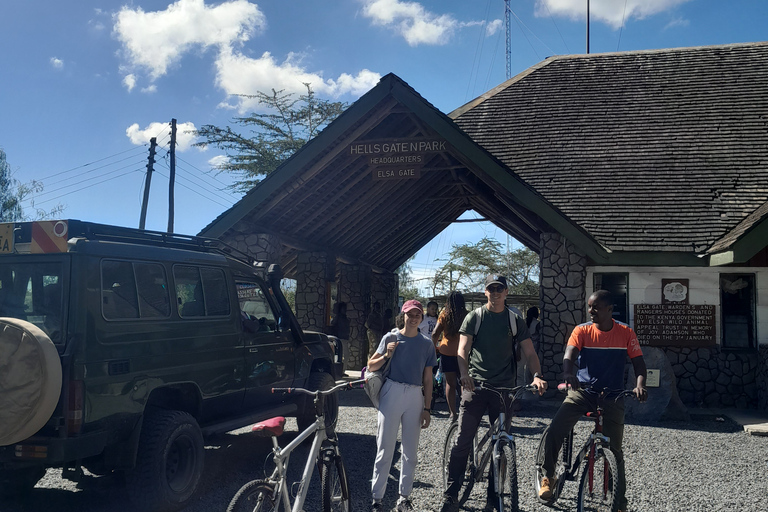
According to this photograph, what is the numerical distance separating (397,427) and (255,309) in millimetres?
2748

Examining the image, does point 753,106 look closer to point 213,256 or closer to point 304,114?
point 213,256

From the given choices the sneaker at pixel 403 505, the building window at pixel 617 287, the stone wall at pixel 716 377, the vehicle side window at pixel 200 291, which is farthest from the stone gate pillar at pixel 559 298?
the sneaker at pixel 403 505

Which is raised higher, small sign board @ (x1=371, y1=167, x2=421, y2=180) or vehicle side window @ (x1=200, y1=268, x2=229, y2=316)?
small sign board @ (x1=371, y1=167, x2=421, y2=180)

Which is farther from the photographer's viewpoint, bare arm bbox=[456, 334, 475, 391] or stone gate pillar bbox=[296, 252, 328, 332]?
stone gate pillar bbox=[296, 252, 328, 332]

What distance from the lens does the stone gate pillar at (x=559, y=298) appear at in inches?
483

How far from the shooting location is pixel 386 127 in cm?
1288

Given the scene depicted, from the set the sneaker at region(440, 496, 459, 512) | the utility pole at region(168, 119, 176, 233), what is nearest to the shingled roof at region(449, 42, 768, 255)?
the sneaker at region(440, 496, 459, 512)

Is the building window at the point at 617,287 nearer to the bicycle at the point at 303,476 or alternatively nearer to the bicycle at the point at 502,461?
the bicycle at the point at 502,461

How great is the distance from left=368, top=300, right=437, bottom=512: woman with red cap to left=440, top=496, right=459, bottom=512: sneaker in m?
0.30

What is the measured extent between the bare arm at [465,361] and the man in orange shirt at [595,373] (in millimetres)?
782

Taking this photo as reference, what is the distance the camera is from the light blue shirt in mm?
5336

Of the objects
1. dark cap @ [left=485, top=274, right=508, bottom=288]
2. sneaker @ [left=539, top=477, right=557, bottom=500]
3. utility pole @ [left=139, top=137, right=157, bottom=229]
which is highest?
utility pole @ [left=139, top=137, right=157, bottom=229]

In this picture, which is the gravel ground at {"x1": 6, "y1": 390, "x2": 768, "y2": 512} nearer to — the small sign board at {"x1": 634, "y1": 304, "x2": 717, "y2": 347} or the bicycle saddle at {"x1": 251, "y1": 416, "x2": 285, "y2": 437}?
the bicycle saddle at {"x1": 251, "y1": 416, "x2": 285, "y2": 437}

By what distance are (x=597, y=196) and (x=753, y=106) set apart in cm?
508
